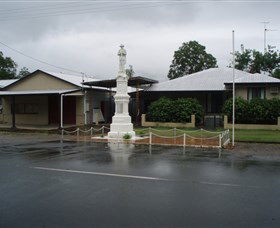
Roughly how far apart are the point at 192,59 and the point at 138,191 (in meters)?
59.6

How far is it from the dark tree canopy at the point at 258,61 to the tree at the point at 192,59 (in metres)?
10.3

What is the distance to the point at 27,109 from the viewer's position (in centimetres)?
3650

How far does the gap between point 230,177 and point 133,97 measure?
92.5 ft

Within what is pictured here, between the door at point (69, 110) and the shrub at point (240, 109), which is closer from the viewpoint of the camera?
the shrub at point (240, 109)

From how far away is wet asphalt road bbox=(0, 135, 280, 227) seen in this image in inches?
264

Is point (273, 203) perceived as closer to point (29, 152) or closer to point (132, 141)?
point (29, 152)

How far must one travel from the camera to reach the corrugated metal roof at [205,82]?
33.3m

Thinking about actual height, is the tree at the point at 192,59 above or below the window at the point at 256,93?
above

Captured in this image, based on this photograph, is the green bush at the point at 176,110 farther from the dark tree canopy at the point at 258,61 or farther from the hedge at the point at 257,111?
the dark tree canopy at the point at 258,61

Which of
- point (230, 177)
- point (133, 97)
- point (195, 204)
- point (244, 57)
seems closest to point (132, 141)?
point (230, 177)

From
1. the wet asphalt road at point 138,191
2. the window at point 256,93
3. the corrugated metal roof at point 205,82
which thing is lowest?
the wet asphalt road at point 138,191

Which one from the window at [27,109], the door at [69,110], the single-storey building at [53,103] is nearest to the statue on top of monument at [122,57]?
the single-storey building at [53,103]

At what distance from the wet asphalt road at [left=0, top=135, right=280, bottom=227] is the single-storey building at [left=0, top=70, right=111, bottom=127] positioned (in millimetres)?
18915

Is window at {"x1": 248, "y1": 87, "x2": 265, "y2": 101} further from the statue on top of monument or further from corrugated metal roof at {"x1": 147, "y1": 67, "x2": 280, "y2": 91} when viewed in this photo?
the statue on top of monument
